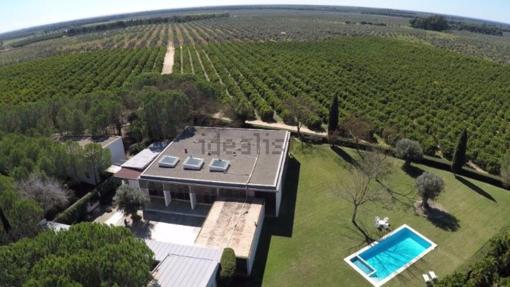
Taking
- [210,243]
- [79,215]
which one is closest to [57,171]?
[79,215]

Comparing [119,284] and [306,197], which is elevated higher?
[119,284]

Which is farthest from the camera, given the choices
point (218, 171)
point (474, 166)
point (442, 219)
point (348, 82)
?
point (348, 82)

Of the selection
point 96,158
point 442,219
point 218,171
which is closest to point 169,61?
point 96,158

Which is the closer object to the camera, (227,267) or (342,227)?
(227,267)

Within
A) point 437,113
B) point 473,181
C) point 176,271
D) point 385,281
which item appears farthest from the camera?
point 437,113

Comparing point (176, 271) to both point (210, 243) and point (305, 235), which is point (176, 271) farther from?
point (305, 235)

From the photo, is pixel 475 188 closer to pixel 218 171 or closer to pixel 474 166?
pixel 474 166

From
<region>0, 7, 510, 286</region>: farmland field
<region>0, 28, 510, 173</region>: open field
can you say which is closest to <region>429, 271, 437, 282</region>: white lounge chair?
<region>0, 7, 510, 286</region>: farmland field
